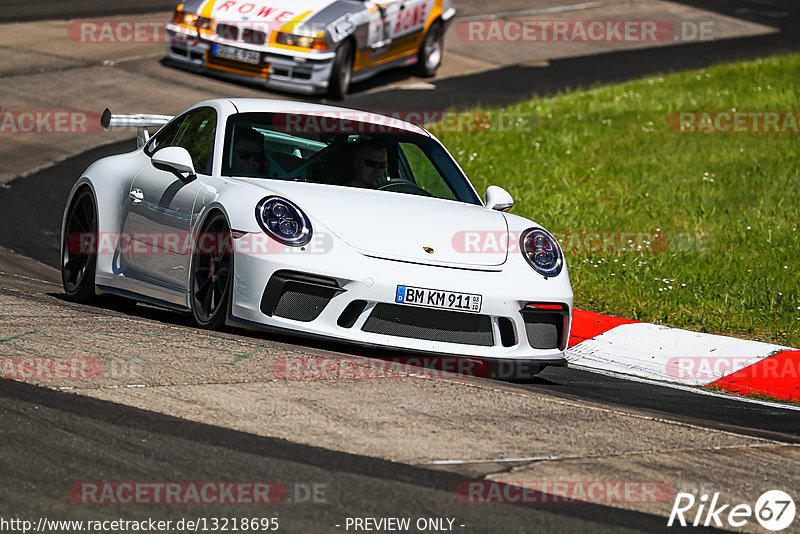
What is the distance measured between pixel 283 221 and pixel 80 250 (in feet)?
7.40

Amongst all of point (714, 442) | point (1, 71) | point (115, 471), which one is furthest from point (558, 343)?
point (1, 71)

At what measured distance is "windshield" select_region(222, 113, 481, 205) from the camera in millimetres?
7324

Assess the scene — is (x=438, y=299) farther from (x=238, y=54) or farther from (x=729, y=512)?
(x=238, y=54)

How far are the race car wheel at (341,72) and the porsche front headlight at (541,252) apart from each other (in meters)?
9.00

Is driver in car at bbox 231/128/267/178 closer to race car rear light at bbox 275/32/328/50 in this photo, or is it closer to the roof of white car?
the roof of white car

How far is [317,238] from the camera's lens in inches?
253

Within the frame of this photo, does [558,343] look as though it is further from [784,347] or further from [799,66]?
[799,66]

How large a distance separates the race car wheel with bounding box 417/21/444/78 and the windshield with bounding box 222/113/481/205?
10194mm

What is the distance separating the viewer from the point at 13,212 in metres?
10.9

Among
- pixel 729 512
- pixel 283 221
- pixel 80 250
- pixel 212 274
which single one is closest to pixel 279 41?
pixel 80 250

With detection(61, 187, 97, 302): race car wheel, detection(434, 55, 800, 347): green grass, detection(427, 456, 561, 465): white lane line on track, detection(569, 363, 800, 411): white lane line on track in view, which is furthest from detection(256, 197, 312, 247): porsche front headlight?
detection(434, 55, 800, 347): green grass

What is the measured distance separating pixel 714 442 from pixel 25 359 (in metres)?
2.95

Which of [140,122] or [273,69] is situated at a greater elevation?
[273,69]

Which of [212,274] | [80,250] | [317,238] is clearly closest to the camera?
[317,238]
